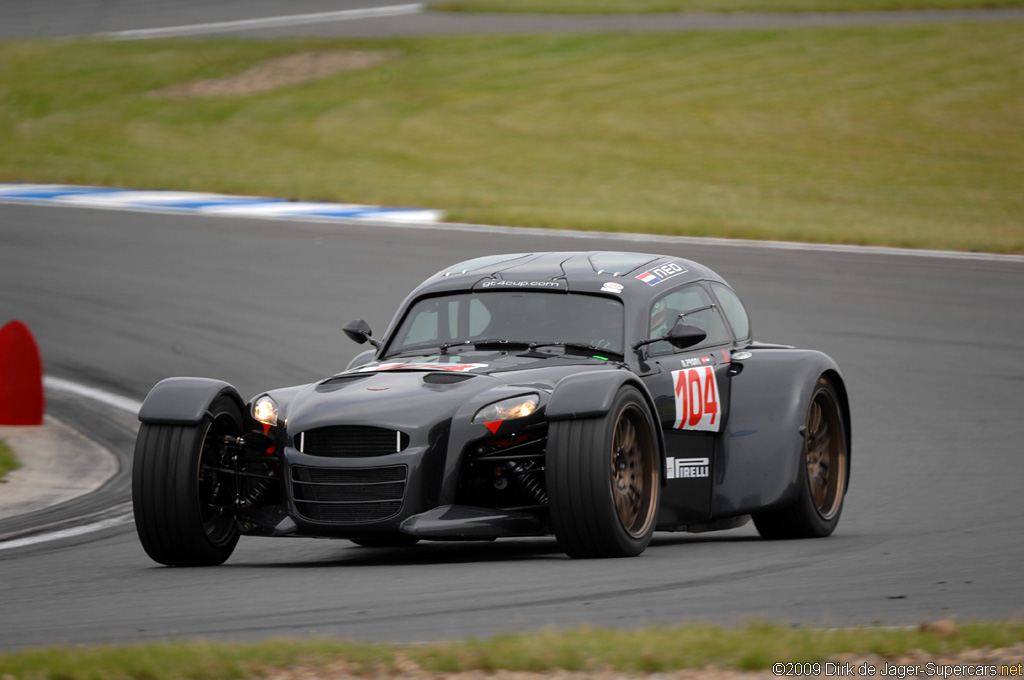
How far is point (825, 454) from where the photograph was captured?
8891mm

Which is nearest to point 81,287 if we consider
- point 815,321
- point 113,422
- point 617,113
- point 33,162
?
point 113,422

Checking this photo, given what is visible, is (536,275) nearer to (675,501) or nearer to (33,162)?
(675,501)

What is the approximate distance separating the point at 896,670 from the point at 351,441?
10.2 feet

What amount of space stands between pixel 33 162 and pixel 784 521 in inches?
785

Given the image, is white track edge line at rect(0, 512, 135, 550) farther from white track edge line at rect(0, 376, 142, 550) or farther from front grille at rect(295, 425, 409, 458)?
front grille at rect(295, 425, 409, 458)

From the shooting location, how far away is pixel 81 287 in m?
16.7

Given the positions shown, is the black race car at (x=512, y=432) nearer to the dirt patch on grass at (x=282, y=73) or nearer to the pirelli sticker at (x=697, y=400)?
the pirelli sticker at (x=697, y=400)

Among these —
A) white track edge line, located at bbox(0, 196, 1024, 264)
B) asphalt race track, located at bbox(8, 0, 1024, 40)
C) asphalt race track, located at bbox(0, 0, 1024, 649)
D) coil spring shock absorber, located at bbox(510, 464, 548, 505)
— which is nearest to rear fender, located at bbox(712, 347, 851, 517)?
asphalt race track, located at bbox(0, 0, 1024, 649)

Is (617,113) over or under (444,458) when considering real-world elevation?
over

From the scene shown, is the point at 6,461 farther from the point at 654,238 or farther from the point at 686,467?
the point at 654,238

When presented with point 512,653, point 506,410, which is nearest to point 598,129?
point 506,410

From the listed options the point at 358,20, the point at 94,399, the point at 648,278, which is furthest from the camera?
the point at 358,20

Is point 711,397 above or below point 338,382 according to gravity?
below

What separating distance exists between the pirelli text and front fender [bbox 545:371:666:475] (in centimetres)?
225
